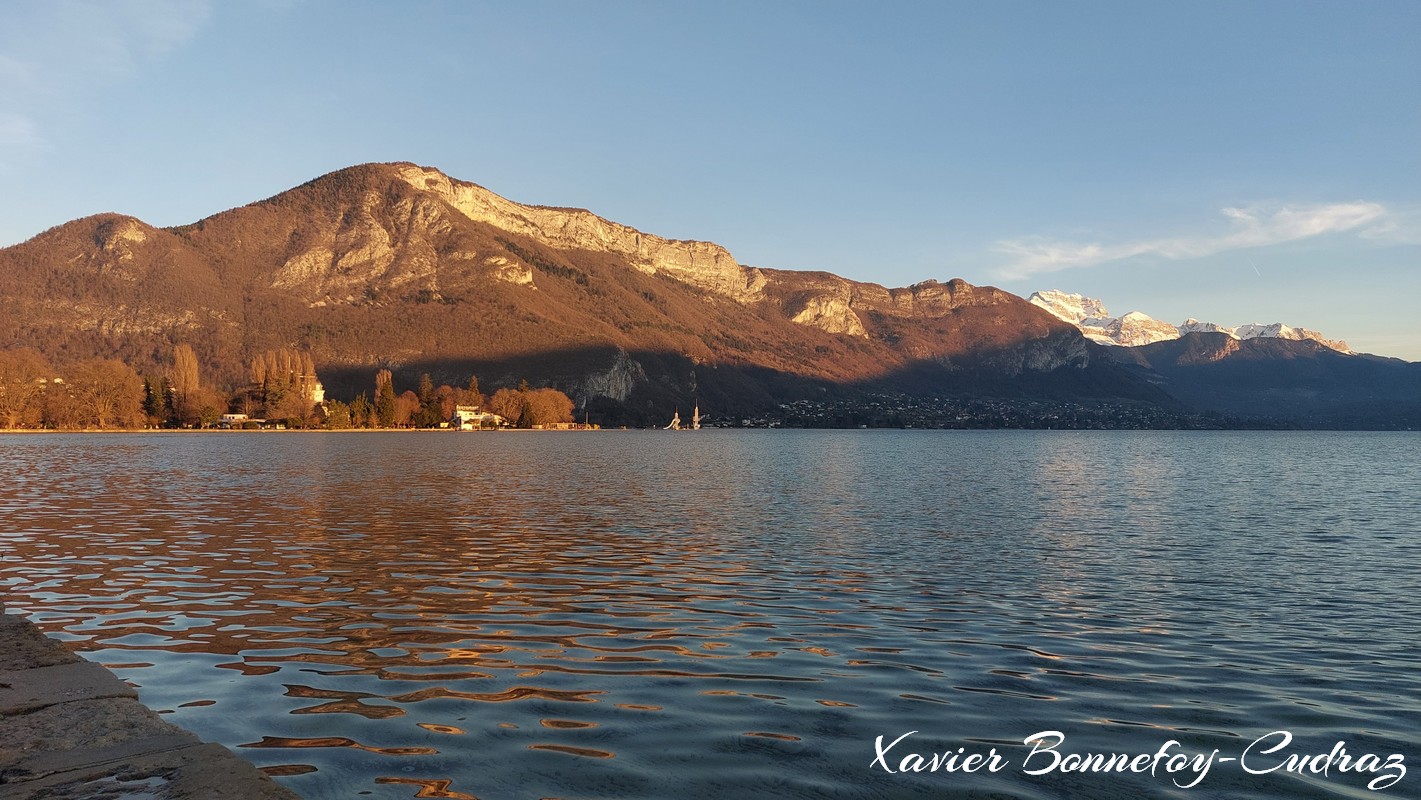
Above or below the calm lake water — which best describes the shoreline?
above

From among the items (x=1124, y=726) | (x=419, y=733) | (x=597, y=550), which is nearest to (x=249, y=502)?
(x=597, y=550)

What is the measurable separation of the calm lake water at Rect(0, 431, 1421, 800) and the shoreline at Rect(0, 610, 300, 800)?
1.29 meters

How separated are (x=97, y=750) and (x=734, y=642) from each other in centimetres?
1215

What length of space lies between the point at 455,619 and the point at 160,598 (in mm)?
8792

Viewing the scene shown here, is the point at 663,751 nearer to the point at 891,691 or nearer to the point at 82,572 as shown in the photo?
the point at 891,691

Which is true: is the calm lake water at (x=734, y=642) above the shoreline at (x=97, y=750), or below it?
below

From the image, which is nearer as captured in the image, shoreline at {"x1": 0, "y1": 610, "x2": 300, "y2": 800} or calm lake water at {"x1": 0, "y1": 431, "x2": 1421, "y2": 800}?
shoreline at {"x1": 0, "y1": 610, "x2": 300, "y2": 800}

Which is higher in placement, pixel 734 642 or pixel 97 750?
pixel 97 750

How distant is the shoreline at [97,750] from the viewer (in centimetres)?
992

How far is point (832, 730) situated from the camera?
14406 millimetres

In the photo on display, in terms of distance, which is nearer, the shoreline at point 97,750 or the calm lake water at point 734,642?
the shoreline at point 97,750

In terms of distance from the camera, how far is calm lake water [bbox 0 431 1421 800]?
13062 mm

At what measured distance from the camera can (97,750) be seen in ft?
36.9

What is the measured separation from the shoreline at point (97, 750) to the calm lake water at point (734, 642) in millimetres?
1288
